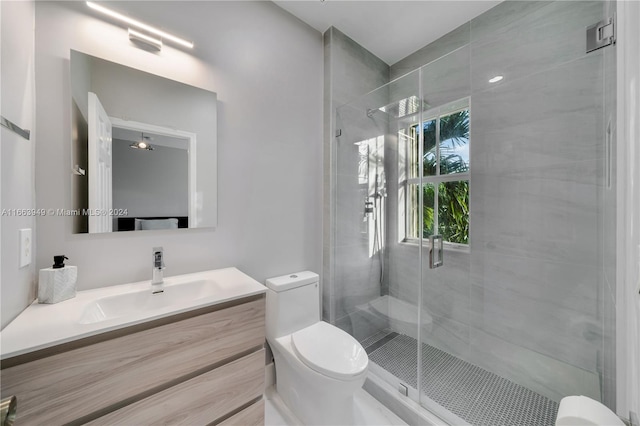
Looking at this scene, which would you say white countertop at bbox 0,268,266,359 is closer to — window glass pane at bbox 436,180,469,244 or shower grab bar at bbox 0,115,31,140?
shower grab bar at bbox 0,115,31,140

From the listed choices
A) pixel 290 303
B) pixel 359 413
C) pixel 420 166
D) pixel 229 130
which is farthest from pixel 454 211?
pixel 229 130

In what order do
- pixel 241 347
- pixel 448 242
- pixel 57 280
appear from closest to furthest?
pixel 57 280 → pixel 241 347 → pixel 448 242

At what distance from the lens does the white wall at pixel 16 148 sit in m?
0.81

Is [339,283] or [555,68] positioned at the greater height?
[555,68]

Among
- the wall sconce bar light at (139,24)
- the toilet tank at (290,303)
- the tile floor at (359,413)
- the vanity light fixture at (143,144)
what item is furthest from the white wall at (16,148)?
the tile floor at (359,413)

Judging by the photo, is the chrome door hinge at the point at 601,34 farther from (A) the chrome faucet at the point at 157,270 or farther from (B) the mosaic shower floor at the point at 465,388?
(A) the chrome faucet at the point at 157,270

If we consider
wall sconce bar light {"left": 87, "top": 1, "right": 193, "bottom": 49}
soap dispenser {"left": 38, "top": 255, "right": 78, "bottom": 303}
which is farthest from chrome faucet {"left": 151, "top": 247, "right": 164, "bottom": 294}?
wall sconce bar light {"left": 87, "top": 1, "right": 193, "bottom": 49}

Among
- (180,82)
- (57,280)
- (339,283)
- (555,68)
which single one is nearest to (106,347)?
(57,280)

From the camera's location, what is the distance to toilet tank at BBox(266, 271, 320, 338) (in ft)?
5.07

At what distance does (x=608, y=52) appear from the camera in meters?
1.14

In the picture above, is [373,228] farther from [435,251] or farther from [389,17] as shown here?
[389,17]

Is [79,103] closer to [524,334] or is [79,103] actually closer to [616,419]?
[616,419]

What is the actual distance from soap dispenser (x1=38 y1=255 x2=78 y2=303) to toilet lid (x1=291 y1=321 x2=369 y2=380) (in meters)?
1.10

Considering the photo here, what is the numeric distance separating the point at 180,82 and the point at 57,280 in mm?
1125
